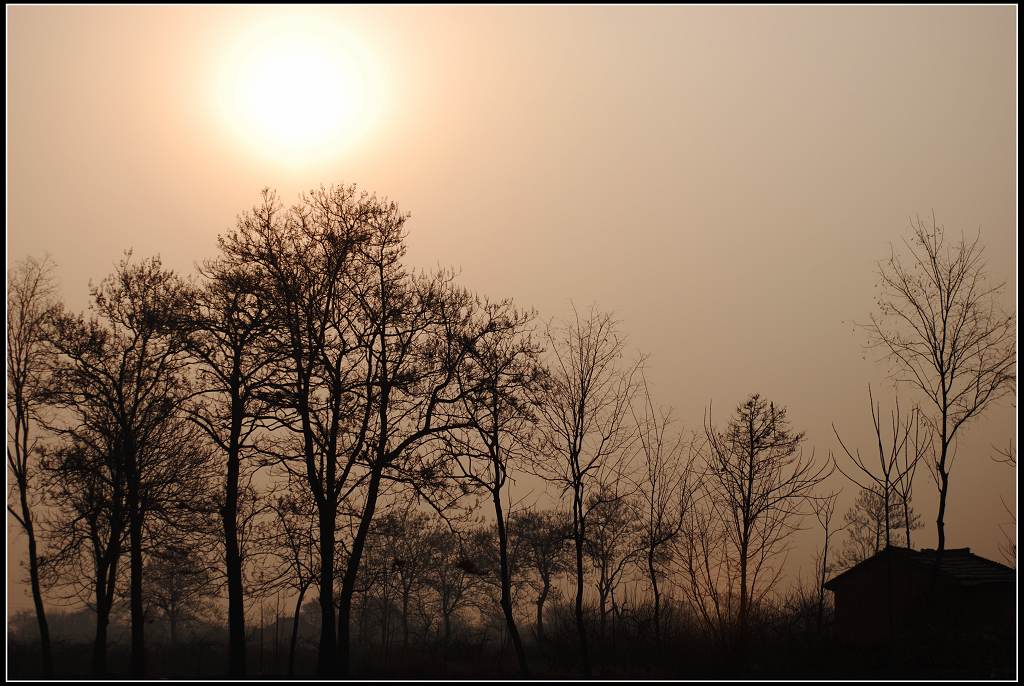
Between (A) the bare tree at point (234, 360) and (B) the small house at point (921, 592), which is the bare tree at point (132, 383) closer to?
(A) the bare tree at point (234, 360)

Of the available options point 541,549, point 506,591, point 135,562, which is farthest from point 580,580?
point 541,549

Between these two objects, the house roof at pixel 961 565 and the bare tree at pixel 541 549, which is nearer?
the house roof at pixel 961 565

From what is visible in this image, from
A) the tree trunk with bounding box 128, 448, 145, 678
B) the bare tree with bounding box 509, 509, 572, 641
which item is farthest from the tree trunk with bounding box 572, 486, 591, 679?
the bare tree with bounding box 509, 509, 572, 641

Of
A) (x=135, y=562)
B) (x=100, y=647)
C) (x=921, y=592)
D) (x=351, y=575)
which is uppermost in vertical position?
(x=135, y=562)

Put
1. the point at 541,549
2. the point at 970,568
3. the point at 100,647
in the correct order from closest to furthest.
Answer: the point at 100,647 < the point at 970,568 < the point at 541,549

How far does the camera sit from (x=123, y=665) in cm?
3897

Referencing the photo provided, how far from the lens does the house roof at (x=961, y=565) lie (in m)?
34.4

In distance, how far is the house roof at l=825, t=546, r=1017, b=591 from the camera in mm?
34406

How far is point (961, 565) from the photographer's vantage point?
36469 millimetres

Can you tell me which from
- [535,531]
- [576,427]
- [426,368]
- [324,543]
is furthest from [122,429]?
[535,531]

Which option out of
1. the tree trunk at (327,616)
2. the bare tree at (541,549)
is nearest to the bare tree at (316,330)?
the tree trunk at (327,616)

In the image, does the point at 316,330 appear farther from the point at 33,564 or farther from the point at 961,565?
the point at 961,565

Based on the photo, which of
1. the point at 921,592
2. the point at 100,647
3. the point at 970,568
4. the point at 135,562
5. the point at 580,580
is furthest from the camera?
the point at 970,568

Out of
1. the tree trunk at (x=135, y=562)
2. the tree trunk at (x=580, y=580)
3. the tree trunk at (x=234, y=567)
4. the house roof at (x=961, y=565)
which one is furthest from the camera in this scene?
the house roof at (x=961, y=565)
